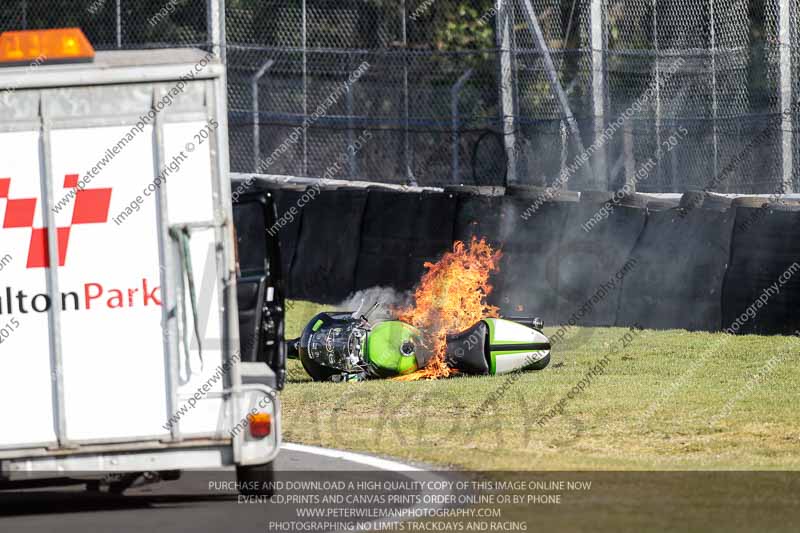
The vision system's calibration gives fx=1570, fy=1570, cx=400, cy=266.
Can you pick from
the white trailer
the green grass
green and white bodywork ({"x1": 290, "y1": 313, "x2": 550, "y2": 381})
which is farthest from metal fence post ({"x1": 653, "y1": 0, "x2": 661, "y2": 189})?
the white trailer

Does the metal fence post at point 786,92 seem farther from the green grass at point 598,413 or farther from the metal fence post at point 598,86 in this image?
the green grass at point 598,413

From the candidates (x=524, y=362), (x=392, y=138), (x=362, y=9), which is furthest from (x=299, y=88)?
(x=524, y=362)

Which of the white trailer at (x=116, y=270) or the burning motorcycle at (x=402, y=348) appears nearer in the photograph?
the white trailer at (x=116, y=270)

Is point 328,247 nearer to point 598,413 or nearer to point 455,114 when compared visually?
point 455,114

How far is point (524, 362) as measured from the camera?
14195mm

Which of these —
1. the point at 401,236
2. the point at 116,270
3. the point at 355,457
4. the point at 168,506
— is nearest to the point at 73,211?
the point at 116,270

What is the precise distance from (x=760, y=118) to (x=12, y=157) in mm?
11658

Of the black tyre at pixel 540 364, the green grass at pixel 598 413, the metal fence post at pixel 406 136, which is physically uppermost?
the metal fence post at pixel 406 136

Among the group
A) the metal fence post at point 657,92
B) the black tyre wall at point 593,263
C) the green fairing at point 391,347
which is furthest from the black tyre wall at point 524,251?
the green fairing at point 391,347

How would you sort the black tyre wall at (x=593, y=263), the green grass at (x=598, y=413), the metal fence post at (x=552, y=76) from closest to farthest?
the green grass at (x=598, y=413) → the black tyre wall at (x=593, y=263) → the metal fence post at (x=552, y=76)

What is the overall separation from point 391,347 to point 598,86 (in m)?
7.27

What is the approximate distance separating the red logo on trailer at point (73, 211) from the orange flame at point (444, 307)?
597 centimetres

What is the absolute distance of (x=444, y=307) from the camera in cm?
1483

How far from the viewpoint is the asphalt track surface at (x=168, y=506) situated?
8680 mm
